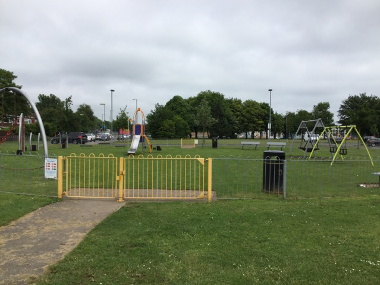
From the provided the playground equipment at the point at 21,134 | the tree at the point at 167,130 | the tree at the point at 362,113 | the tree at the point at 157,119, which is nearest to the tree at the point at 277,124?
the tree at the point at 362,113

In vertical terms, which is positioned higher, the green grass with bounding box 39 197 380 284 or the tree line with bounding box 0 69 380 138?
the tree line with bounding box 0 69 380 138

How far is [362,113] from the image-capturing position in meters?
42.9

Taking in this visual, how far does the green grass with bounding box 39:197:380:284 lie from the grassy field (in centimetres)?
1

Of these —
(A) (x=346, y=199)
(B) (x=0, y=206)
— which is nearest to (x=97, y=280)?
(B) (x=0, y=206)

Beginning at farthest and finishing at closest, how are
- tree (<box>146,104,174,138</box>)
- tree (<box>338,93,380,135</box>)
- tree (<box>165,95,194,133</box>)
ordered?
tree (<box>165,95,194,133</box>), tree (<box>146,104,174,138</box>), tree (<box>338,93,380,135</box>)

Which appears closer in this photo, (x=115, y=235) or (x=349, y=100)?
(x=115, y=235)

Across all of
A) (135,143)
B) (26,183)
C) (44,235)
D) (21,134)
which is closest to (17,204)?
(44,235)

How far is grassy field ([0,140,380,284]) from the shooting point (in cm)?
372

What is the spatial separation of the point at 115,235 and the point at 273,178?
17.4ft

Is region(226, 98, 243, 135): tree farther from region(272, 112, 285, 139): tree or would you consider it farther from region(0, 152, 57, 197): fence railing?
region(0, 152, 57, 197): fence railing

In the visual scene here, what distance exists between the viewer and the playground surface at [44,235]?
3920 mm

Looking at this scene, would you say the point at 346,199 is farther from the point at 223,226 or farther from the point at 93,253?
the point at 93,253

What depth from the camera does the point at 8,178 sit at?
10.9m

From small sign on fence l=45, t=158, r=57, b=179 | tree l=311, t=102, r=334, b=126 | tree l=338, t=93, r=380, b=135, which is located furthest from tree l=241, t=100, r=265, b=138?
small sign on fence l=45, t=158, r=57, b=179
